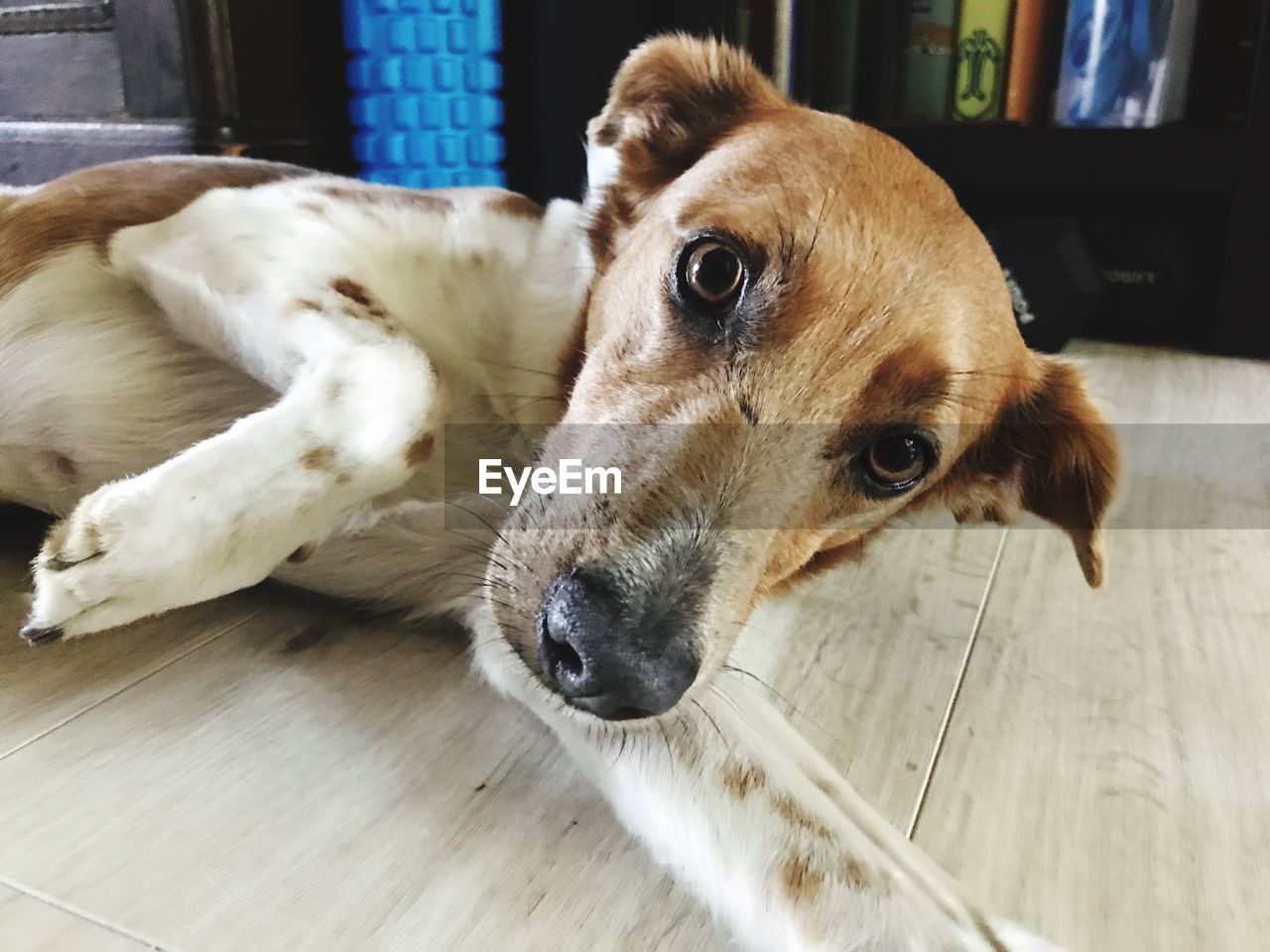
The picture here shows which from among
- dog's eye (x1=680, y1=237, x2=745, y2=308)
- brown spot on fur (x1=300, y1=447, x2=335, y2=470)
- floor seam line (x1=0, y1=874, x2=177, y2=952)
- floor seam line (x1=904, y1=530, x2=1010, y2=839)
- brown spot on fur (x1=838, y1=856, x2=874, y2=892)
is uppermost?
dog's eye (x1=680, y1=237, x2=745, y2=308)

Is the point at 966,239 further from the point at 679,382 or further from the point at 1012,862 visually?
the point at 1012,862

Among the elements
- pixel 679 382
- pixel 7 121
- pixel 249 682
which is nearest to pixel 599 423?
pixel 679 382

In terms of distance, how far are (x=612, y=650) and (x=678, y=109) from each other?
911 mm

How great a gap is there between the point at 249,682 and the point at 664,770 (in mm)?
510

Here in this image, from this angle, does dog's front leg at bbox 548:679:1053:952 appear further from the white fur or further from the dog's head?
the dog's head

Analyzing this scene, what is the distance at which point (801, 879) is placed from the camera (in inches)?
36.8

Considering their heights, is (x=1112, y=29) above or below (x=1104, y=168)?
above

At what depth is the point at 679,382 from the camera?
1134mm

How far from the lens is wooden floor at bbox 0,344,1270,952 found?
0.88m

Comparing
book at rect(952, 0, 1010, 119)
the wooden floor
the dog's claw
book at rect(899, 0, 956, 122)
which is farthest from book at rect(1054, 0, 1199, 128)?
the dog's claw

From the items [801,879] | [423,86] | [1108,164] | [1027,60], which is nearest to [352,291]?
[801,879]

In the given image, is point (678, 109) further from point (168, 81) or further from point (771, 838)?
point (168, 81)

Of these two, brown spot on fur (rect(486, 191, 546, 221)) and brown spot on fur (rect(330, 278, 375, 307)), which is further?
brown spot on fur (rect(486, 191, 546, 221))

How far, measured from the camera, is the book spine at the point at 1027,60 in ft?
10.4
